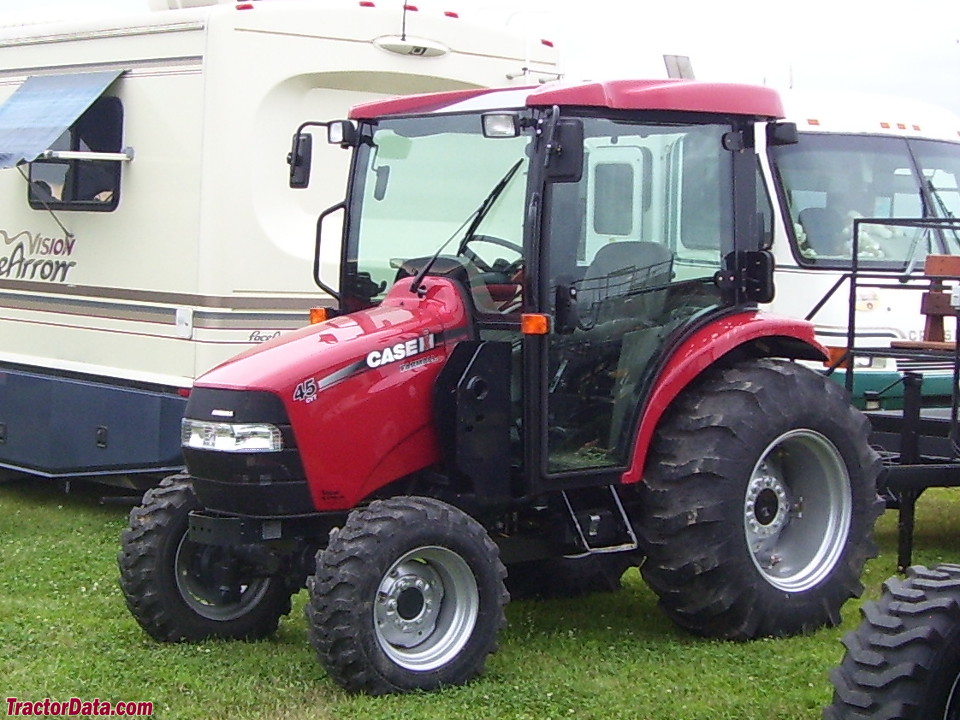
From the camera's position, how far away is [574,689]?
556cm

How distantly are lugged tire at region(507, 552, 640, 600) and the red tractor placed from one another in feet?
0.96

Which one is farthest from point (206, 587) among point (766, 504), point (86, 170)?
point (86, 170)

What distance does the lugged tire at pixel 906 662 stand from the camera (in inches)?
159

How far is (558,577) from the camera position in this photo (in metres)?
7.04

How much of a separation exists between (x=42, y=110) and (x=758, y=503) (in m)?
5.26

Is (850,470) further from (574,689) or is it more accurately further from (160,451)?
(160,451)

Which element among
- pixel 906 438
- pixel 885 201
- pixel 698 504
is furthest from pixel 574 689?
pixel 885 201

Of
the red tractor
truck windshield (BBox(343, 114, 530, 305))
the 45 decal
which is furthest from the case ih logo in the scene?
truck windshield (BBox(343, 114, 530, 305))

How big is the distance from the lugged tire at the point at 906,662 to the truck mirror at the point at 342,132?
11.1 feet

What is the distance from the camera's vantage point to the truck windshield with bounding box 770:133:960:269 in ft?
31.1

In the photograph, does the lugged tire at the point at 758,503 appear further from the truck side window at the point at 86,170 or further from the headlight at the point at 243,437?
the truck side window at the point at 86,170

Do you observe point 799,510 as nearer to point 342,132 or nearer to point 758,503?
point 758,503

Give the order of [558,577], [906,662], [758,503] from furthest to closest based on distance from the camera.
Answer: [558,577]
[758,503]
[906,662]

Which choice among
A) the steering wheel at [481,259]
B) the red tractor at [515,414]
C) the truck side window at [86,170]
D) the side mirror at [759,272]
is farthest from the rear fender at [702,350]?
the truck side window at [86,170]
